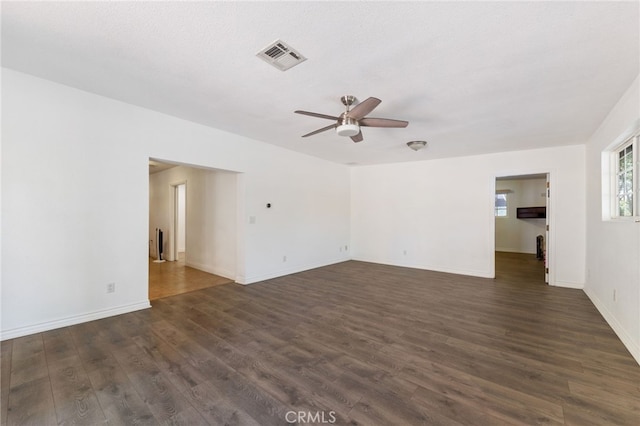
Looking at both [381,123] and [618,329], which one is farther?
[381,123]

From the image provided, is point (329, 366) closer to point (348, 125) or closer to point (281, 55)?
→ point (348, 125)

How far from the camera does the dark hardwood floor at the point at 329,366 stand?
5.53 ft

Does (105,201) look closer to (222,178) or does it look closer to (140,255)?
(140,255)

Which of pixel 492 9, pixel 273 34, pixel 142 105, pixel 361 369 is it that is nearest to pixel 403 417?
pixel 361 369

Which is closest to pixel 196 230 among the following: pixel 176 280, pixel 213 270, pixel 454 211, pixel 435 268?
pixel 213 270

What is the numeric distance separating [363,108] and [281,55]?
0.91 meters

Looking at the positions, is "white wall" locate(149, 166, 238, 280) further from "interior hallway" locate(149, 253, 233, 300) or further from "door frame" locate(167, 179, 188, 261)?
"interior hallway" locate(149, 253, 233, 300)

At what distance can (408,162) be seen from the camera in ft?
20.8

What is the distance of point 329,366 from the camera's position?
2201mm

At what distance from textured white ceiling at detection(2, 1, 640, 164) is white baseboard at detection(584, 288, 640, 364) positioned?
2392 mm

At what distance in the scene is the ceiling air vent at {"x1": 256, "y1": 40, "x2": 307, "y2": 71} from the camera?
2012mm

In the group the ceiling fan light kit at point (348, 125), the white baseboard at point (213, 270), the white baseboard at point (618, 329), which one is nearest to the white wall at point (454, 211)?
the white baseboard at point (618, 329)

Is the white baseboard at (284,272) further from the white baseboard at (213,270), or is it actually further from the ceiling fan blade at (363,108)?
the ceiling fan blade at (363,108)

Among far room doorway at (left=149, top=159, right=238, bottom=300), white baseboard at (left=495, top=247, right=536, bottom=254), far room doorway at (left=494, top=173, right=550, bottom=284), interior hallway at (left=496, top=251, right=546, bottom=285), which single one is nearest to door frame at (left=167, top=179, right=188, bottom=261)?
far room doorway at (left=149, top=159, right=238, bottom=300)
